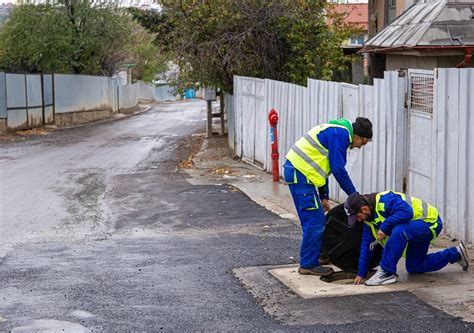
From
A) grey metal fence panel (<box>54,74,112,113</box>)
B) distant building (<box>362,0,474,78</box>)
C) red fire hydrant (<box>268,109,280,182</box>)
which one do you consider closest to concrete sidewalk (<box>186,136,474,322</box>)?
red fire hydrant (<box>268,109,280,182</box>)

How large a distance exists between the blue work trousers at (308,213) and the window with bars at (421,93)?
2.47m

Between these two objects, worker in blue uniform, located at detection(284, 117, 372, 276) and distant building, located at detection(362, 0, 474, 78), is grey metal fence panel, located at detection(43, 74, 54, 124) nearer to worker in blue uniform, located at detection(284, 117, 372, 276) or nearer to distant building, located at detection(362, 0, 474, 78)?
distant building, located at detection(362, 0, 474, 78)

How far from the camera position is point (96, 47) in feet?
135

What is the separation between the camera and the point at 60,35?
128 feet

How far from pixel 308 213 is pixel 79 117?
33.3 m

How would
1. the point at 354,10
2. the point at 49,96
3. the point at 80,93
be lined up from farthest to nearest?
the point at 354,10 < the point at 80,93 < the point at 49,96

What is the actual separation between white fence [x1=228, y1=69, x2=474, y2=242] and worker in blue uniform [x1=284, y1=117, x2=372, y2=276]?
1658mm

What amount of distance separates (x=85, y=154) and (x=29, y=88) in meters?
11.6

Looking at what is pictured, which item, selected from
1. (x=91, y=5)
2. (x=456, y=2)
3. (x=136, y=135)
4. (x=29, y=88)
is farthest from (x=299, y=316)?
(x=91, y=5)

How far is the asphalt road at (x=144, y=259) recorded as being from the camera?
6.24 meters

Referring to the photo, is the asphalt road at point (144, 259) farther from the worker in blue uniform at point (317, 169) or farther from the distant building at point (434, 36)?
the distant building at point (434, 36)

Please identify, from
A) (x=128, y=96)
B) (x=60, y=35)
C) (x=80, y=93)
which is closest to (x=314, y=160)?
(x=60, y=35)

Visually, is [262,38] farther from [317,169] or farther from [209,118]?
[317,169]

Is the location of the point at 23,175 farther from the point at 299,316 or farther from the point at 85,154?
the point at 299,316
